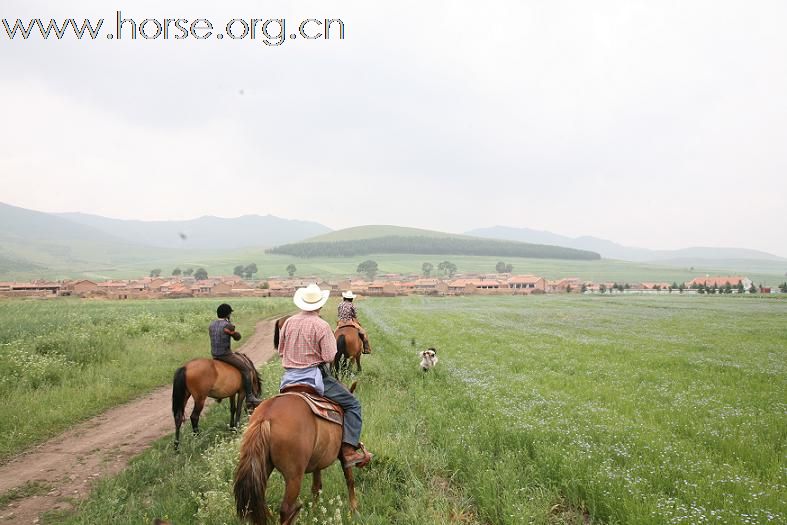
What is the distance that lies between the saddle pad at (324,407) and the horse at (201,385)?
508 centimetres

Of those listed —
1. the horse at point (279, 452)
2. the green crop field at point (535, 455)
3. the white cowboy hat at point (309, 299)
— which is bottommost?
the green crop field at point (535, 455)

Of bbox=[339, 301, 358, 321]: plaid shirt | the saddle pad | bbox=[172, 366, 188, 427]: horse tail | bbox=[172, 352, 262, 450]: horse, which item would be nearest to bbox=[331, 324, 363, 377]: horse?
bbox=[339, 301, 358, 321]: plaid shirt

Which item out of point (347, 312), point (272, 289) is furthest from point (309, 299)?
point (272, 289)

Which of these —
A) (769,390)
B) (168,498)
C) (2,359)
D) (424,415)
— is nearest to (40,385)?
(2,359)

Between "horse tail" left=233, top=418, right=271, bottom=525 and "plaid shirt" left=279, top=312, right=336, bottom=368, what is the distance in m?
1.30

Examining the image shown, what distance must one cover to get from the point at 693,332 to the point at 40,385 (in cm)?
3359

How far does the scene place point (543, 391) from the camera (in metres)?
12.8

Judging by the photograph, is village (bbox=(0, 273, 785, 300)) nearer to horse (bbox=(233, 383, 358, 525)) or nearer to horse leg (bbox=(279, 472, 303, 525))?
horse (bbox=(233, 383, 358, 525))

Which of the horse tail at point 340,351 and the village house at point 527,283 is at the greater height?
the horse tail at point 340,351

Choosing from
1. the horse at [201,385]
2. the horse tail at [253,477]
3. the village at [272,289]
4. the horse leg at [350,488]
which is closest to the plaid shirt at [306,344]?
the horse tail at [253,477]

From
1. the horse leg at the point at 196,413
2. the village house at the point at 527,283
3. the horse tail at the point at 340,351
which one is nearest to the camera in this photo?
the horse leg at the point at 196,413

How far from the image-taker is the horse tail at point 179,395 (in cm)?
965

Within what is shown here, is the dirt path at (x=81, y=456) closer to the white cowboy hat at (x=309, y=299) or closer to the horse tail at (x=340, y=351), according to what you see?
the horse tail at (x=340, y=351)

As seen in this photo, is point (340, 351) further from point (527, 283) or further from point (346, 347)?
point (527, 283)
